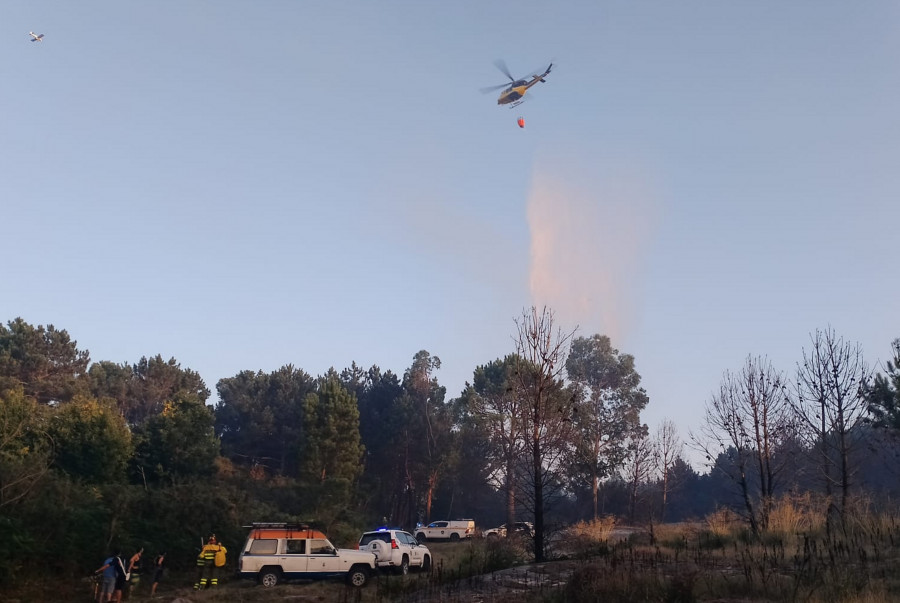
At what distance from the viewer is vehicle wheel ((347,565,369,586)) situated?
22.1m

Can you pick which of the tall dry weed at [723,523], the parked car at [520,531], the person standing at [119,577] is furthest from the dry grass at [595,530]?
the person standing at [119,577]

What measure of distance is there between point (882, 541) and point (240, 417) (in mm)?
59079

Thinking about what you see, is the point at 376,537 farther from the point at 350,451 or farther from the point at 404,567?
the point at 350,451

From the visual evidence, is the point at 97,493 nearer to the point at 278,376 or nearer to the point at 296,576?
the point at 296,576

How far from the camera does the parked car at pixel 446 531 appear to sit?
4900 cm

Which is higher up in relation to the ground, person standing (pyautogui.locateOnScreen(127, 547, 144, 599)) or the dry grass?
the dry grass

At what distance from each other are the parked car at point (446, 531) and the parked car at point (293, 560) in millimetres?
27775

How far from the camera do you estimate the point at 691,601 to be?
12.4 metres

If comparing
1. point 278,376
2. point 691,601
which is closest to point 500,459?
point 278,376

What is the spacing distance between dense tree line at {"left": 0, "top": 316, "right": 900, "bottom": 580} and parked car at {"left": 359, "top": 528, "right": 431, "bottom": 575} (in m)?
4.45

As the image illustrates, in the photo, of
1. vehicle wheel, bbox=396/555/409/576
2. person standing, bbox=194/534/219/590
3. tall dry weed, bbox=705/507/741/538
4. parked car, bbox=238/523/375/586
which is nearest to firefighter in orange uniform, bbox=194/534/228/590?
person standing, bbox=194/534/219/590

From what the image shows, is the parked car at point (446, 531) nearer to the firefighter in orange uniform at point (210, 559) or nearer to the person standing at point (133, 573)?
the firefighter in orange uniform at point (210, 559)

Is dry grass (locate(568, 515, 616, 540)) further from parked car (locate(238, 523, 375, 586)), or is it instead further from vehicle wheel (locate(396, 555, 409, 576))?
parked car (locate(238, 523, 375, 586))

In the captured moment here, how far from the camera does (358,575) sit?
72.9ft
